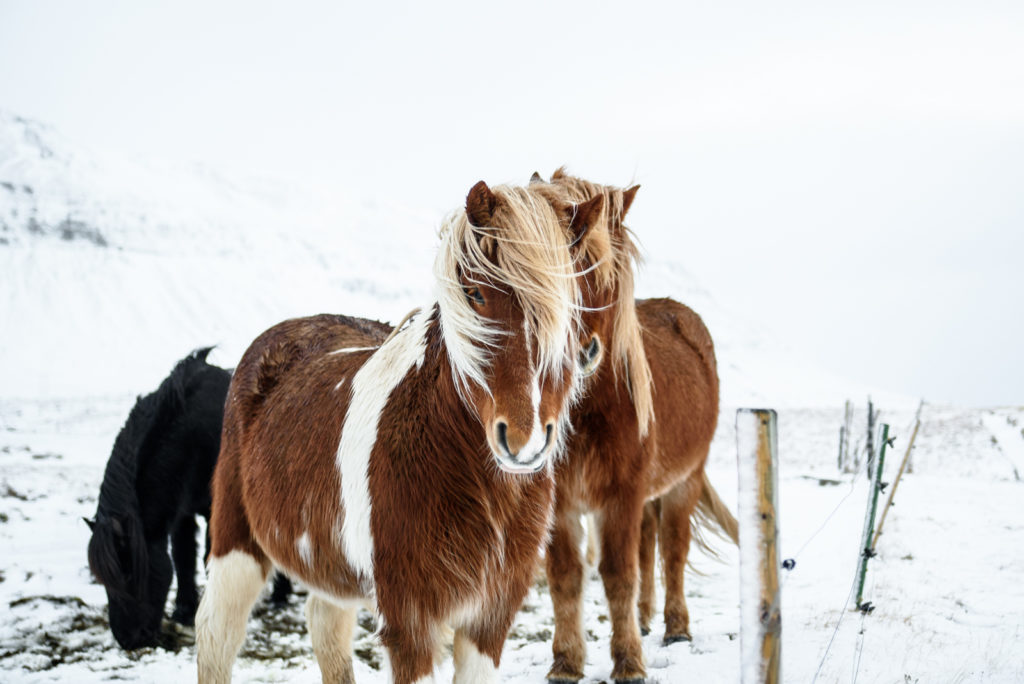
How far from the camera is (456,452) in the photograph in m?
2.32

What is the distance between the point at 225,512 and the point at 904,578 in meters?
5.55

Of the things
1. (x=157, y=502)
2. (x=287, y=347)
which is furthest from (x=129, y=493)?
(x=287, y=347)

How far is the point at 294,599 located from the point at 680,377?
3862 millimetres

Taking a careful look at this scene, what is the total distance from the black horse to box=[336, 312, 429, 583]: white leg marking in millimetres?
3223

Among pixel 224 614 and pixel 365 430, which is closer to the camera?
pixel 365 430

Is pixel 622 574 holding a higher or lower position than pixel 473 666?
lower

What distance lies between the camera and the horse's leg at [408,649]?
2207mm

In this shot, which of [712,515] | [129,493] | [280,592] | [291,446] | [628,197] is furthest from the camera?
[712,515]

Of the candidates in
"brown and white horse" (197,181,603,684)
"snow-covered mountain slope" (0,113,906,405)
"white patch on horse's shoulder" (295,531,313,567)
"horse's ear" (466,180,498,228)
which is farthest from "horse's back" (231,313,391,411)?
"snow-covered mountain slope" (0,113,906,405)

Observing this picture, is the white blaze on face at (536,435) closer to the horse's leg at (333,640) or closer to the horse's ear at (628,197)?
the horse's ear at (628,197)

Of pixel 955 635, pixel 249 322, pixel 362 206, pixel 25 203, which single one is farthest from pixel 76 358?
pixel 362 206

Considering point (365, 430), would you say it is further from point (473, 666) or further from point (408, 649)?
point (473, 666)

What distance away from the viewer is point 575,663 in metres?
3.87

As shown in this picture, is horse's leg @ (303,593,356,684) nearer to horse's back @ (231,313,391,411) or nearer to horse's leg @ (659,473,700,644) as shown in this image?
horse's back @ (231,313,391,411)
